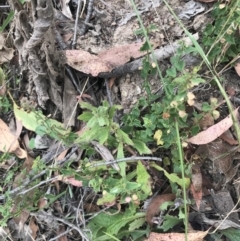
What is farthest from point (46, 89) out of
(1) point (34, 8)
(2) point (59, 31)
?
(1) point (34, 8)

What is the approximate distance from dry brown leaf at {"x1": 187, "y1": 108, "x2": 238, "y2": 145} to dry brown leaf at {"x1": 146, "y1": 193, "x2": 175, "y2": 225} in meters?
0.21

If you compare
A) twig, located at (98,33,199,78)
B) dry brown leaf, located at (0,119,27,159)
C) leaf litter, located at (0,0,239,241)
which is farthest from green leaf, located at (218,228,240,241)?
dry brown leaf, located at (0,119,27,159)

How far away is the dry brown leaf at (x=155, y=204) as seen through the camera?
1.56 metres

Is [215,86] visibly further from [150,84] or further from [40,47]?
[40,47]

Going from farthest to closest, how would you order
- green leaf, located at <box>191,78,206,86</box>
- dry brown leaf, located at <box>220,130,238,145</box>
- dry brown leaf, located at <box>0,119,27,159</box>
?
dry brown leaf, located at <box>0,119,27,159</box>
dry brown leaf, located at <box>220,130,238,145</box>
green leaf, located at <box>191,78,206,86</box>

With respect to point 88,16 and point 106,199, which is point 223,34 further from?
point 106,199

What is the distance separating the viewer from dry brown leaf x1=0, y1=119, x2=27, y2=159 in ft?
5.77

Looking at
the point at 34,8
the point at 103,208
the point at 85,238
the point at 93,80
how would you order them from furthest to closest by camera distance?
the point at 93,80
the point at 103,208
the point at 85,238
the point at 34,8

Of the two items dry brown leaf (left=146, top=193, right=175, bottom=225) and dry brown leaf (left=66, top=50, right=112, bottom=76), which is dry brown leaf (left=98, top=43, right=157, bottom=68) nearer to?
dry brown leaf (left=66, top=50, right=112, bottom=76)

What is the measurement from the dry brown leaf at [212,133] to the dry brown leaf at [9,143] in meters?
0.66

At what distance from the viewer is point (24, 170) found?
65.9 inches

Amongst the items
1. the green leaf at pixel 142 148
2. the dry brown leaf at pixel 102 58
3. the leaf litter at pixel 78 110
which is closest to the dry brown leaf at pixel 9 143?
the leaf litter at pixel 78 110

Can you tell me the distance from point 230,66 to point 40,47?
0.68 meters

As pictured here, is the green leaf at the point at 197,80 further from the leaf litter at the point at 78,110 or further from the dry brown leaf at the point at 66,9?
the dry brown leaf at the point at 66,9
